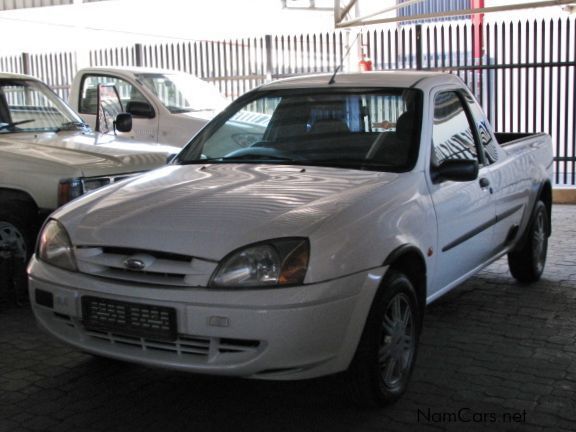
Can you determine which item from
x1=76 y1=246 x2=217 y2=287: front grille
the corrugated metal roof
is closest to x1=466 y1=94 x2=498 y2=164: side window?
x1=76 y1=246 x2=217 y2=287: front grille

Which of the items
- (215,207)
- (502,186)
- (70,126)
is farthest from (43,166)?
(502,186)

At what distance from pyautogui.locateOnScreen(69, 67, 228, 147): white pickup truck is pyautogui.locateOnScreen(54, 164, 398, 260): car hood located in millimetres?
5455

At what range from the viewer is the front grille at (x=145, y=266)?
3643 mm

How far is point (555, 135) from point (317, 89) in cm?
819

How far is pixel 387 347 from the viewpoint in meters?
4.05

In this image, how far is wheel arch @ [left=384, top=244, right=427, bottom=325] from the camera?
4027 millimetres

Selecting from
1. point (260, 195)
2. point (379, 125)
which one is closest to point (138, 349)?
point (260, 195)

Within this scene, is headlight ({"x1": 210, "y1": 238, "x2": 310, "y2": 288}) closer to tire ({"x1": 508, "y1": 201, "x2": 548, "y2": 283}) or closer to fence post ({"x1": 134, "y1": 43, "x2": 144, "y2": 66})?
tire ({"x1": 508, "y1": 201, "x2": 548, "y2": 283})

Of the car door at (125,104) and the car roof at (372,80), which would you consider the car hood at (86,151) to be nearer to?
the car roof at (372,80)

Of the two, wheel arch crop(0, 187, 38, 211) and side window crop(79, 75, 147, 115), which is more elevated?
side window crop(79, 75, 147, 115)

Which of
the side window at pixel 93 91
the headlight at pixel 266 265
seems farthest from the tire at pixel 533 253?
the side window at pixel 93 91

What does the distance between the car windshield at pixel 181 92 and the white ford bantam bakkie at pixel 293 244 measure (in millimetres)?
5474

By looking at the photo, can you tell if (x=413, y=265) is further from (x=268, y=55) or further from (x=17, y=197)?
(x=268, y=55)

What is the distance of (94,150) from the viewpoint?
6355 millimetres
